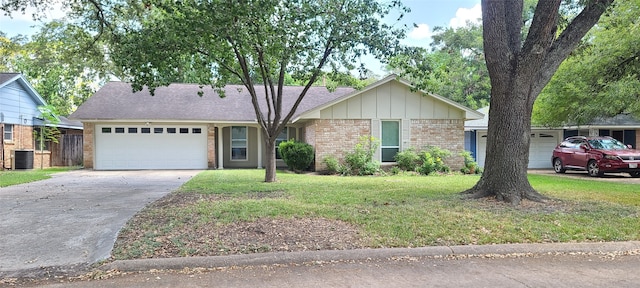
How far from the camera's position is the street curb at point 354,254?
15.5ft

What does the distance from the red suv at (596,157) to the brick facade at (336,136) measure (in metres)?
8.32

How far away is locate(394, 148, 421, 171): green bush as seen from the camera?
1670 cm

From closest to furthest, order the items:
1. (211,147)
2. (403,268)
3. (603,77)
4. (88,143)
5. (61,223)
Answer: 1. (403,268)
2. (61,223)
3. (603,77)
4. (88,143)
5. (211,147)

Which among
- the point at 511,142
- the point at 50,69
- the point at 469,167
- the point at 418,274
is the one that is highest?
the point at 50,69

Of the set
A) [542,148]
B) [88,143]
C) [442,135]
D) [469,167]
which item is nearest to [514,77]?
[442,135]

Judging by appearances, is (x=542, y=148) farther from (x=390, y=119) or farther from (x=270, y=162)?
(x=270, y=162)

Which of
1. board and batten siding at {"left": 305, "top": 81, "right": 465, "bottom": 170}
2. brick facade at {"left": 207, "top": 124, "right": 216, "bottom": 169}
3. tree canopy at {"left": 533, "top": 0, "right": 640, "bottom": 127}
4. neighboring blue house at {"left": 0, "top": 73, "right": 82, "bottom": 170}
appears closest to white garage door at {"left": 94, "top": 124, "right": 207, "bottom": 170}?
brick facade at {"left": 207, "top": 124, "right": 216, "bottom": 169}

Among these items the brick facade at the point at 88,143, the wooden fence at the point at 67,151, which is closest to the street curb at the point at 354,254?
the brick facade at the point at 88,143

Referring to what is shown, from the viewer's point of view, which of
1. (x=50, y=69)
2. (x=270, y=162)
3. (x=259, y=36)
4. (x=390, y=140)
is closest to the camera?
(x=259, y=36)

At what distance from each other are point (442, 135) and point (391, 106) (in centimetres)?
250

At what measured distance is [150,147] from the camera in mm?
19844

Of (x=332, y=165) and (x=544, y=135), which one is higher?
(x=544, y=135)

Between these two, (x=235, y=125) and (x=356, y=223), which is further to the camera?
(x=235, y=125)

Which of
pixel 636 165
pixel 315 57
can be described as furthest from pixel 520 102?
pixel 636 165
